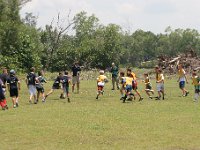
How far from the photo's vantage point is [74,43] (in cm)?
8812

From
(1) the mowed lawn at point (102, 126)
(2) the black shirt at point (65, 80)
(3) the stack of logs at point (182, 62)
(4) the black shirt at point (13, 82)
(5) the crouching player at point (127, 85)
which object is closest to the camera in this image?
(1) the mowed lawn at point (102, 126)

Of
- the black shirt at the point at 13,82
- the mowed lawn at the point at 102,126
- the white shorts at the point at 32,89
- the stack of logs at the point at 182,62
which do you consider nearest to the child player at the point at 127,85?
the mowed lawn at the point at 102,126

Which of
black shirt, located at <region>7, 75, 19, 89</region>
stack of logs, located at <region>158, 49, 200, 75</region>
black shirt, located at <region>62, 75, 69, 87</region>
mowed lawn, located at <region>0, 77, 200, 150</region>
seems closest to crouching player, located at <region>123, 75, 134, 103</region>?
mowed lawn, located at <region>0, 77, 200, 150</region>

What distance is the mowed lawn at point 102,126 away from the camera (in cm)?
1248

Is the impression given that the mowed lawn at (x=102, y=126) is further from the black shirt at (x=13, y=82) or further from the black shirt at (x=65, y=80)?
the black shirt at (x=65, y=80)

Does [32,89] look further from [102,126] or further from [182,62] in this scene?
[182,62]

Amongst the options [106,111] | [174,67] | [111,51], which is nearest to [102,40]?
[111,51]

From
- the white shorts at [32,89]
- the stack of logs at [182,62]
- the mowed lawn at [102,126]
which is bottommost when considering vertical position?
the mowed lawn at [102,126]

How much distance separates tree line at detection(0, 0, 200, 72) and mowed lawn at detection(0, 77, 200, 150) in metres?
13.3

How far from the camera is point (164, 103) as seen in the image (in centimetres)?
2288

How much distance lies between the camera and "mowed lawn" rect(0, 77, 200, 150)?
12.5m

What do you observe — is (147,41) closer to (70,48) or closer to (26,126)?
(70,48)

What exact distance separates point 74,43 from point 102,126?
240 ft

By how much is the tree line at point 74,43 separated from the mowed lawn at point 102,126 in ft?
43.6
